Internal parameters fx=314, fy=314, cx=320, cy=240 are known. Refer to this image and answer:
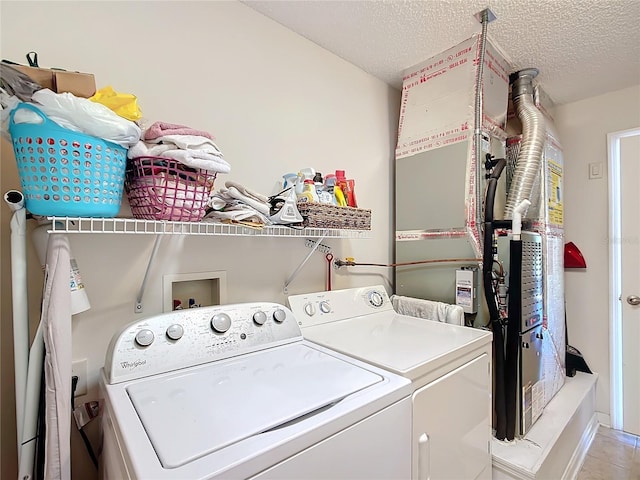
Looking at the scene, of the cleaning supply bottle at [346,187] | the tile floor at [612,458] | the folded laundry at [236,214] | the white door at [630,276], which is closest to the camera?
the folded laundry at [236,214]

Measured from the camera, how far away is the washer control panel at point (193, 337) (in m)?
0.94

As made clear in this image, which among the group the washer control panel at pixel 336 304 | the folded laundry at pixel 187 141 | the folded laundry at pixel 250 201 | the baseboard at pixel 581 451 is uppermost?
the folded laundry at pixel 187 141

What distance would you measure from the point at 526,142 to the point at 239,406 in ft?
7.30

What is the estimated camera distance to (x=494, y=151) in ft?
6.23

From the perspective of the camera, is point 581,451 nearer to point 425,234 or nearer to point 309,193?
point 425,234

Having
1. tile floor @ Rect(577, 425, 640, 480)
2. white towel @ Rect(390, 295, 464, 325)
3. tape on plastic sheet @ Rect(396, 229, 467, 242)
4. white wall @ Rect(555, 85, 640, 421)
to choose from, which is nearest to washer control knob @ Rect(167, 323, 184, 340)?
white towel @ Rect(390, 295, 464, 325)

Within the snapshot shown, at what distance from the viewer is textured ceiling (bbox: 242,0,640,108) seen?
60.0 inches

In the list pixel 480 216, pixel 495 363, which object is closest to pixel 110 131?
pixel 480 216

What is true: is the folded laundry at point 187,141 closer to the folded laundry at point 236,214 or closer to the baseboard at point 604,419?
the folded laundry at point 236,214

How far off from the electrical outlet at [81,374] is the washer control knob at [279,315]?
0.67 metres

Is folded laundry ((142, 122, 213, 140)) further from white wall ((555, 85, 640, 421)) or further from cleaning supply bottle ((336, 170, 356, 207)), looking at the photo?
white wall ((555, 85, 640, 421))

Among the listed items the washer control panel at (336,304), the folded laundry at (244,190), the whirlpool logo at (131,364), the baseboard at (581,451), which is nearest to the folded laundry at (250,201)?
the folded laundry at (244,190)

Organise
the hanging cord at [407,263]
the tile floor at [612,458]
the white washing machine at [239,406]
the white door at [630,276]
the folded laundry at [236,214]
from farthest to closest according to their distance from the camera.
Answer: the white door at [630,276] < the tile floor at [612,458] < the hanging cord at [407,263] < the folded laundry at [236,214] < the white washing machine at [239,406]

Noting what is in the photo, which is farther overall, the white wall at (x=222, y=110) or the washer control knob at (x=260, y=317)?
the washer control knob at (x=260, y=317)
